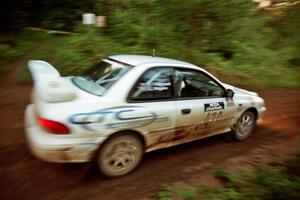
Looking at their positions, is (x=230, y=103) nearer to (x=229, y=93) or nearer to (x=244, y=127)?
(x=229, y=93)

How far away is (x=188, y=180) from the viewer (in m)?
4.81

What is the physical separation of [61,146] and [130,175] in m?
1.19

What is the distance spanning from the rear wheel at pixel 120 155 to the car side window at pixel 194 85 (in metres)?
1.04

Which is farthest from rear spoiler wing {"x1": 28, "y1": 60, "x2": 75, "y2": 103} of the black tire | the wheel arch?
the black tire

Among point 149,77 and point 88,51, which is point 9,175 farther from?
point 88,51

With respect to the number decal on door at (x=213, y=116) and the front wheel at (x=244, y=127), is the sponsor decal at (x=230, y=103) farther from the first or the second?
the front wheel at (x=244, y=127)

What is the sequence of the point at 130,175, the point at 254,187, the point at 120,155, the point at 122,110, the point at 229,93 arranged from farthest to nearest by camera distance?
the point at 229,93, the point at 130,175, the point at 120,155, the point at 122,110, the point at 254,187

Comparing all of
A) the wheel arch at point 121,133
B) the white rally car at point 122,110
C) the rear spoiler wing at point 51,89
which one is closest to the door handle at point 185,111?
the white rally car at point 122,110

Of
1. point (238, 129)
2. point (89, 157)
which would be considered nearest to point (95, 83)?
point (89, 157)

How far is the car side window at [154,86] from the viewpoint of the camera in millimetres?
4684

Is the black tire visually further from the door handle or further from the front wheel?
the door handle

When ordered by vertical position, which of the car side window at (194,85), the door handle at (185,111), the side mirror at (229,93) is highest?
the car side window at (194,85)

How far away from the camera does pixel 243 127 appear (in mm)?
6285

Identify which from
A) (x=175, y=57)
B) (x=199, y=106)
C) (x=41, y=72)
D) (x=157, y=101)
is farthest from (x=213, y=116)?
(x=175, y=57)
